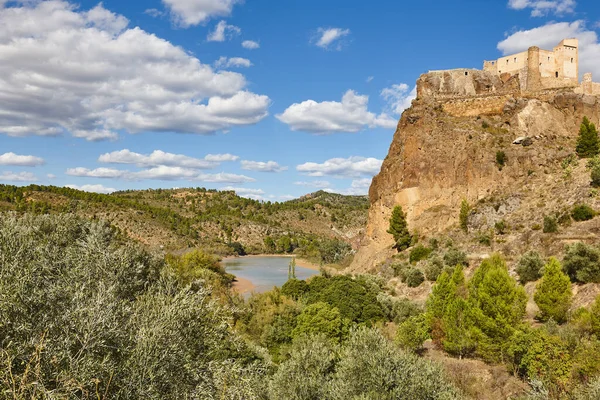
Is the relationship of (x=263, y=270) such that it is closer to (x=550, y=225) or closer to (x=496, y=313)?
(x=550, y=225)

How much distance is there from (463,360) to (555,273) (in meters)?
7.56

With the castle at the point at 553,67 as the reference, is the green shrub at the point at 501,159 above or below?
below

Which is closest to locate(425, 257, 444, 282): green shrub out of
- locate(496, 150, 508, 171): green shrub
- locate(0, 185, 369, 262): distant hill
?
locate(496, 150, 508, 171): green shrub

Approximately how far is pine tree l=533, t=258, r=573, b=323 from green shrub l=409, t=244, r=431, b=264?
2112cm

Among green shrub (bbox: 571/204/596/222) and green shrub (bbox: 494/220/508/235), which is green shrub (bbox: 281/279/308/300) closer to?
green shrub (bbox: 494/220/508/235)

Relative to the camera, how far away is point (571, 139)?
49.0 meters

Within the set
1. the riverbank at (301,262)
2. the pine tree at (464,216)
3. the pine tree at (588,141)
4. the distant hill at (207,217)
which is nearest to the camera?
the pine tree at (588,141)

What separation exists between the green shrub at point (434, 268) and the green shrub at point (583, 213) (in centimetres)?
1203

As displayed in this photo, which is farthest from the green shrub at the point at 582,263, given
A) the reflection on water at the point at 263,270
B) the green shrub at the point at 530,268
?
the reflection on water at the point at 263,270

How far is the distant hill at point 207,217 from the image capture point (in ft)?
312

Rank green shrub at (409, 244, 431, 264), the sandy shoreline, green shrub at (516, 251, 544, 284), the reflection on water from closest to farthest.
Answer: green shrub at (516, 251, 544, 284) < green shrub at (409, 244, 431, 264) < the sandy shoreline < the reflection on water

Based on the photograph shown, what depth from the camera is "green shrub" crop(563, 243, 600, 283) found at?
92.1ft

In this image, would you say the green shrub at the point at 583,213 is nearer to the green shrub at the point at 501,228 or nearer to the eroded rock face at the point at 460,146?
the green shrub at the point at 501,228

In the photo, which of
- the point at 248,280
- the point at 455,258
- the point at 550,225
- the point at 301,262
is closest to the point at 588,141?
the point at 550,225
